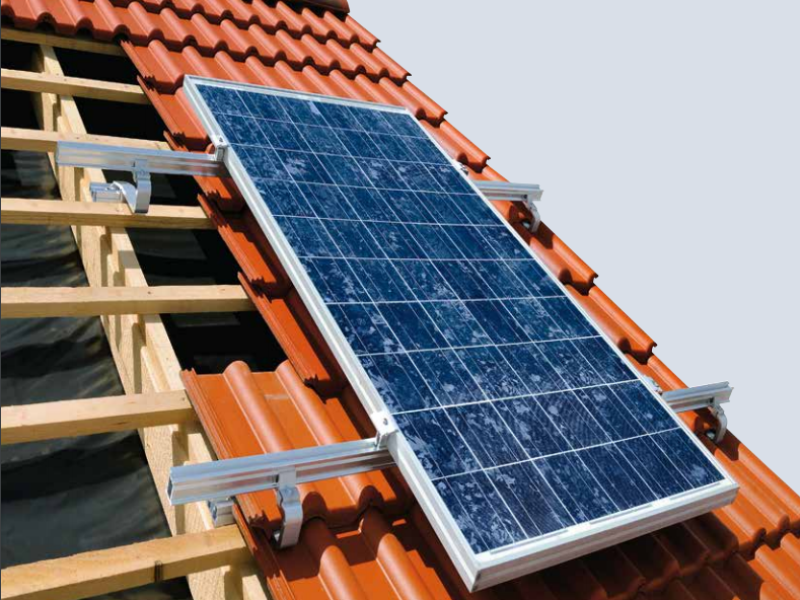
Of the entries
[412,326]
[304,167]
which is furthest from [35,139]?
[412,326]

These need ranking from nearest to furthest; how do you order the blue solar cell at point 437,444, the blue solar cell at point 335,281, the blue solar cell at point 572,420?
1. the blue solar cell at point 437,444
2. the blue solar cell at point 572,420
3. the blue solar cell at point 335,281

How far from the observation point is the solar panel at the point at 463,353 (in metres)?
3.42

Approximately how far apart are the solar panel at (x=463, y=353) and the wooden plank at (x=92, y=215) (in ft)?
1.84

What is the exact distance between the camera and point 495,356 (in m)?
4.14

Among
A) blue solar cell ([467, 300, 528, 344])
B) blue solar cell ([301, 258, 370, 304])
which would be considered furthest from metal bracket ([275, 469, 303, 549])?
blue solar cell ([467, 300, 528, 344])

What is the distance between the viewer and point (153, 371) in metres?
4.31

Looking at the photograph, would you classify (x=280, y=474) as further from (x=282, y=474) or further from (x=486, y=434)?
(x=486, y=434)

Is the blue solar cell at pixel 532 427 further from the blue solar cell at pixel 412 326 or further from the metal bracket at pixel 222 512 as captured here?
the metal bracket at pixel 222 512

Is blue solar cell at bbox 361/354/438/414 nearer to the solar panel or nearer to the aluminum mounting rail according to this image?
the solar panel

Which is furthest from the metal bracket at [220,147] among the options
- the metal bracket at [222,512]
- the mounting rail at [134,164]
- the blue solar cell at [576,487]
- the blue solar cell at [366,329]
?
the blue solar cell at [576,487]

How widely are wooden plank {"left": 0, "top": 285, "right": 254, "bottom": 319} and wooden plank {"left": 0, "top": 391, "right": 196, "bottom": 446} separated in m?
0.62

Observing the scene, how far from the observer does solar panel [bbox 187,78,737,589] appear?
3.42 m

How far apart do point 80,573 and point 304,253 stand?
1.98 metres

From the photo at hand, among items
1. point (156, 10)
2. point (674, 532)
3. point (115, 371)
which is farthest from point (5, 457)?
point (156, 10)
